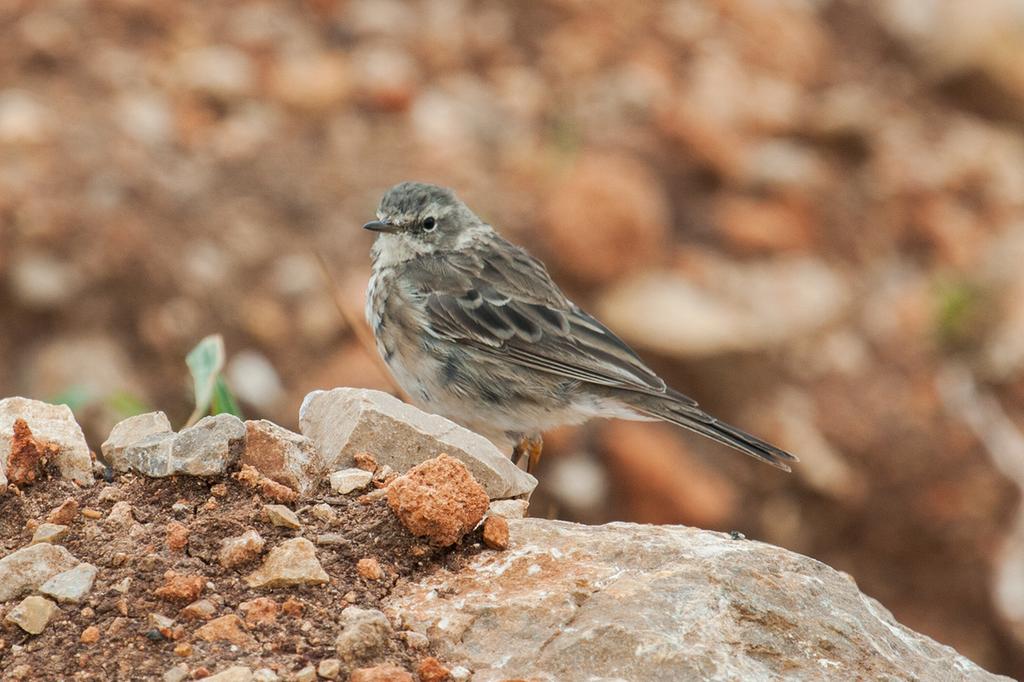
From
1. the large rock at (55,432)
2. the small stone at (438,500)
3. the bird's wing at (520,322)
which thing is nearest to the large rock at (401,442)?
the small stone at (438,500)

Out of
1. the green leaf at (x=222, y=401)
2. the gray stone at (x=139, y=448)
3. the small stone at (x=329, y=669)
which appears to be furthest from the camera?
the green leaf at (x=222, y=401)

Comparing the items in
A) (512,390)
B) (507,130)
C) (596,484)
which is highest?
(507,130)

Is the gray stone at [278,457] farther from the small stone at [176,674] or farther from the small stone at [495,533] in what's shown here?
the small stone at [176,674]

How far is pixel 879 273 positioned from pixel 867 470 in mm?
1994

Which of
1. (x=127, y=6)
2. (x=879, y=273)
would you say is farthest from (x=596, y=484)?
(x=127, y=6)

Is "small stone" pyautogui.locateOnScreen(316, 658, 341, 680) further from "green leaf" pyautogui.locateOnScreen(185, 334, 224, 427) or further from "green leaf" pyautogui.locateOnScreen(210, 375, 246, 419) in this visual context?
"green leaf" pyautogui.locateOnScreen(210, 375, 246, 419)

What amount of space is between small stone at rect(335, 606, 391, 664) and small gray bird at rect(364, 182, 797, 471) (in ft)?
11.4

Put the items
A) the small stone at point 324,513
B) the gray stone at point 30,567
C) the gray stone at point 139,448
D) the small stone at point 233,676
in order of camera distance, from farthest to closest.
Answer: the gray stone at point 139,448 < the small stone at point 324,513 < the gray stone at point 30,567 < the small stone at point 233,676

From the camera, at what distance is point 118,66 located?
33.6 feet

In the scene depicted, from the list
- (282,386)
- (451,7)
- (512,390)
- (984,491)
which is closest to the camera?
(512,390)

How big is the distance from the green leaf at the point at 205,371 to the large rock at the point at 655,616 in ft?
5.67

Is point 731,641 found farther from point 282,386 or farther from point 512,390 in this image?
point 282,386

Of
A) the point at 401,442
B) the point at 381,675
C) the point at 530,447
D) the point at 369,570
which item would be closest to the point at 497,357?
the point at 530,447

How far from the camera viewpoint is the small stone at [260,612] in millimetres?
3340
